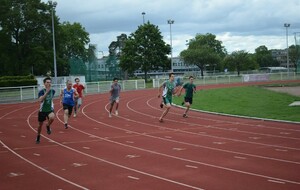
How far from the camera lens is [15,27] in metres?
59.2

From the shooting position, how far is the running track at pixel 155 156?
7.47 m

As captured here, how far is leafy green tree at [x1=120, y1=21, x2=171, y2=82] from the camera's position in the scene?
2479 inches

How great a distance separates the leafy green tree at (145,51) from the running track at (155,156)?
47.0 metres

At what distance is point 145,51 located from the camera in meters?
63.4

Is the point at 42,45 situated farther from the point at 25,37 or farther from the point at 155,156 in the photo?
the point at 155,156

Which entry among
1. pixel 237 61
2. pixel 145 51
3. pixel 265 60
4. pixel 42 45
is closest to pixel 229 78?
pixel 145 51

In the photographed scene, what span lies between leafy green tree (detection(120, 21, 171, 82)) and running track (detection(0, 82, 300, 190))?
47.0 m

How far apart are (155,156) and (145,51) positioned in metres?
54.1

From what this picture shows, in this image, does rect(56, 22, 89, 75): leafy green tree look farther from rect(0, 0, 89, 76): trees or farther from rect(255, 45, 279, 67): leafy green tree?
rect(255, 45, 279, 67): leafy green tree

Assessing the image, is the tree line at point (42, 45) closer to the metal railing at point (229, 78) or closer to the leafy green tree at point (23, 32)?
the leafy green tree at point (23, 32)

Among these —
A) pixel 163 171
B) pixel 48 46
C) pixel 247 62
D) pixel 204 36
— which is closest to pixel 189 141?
pixel 163 171

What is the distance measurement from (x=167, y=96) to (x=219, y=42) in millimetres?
126954

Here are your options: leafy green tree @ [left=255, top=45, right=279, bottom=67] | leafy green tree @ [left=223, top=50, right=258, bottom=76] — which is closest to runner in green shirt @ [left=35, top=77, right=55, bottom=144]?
leafy green tree @ [left=223, top=50, right=258, bottom=76]

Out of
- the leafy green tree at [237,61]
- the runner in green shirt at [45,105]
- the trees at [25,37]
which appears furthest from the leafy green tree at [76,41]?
the runner in green shirt at [45,105]
